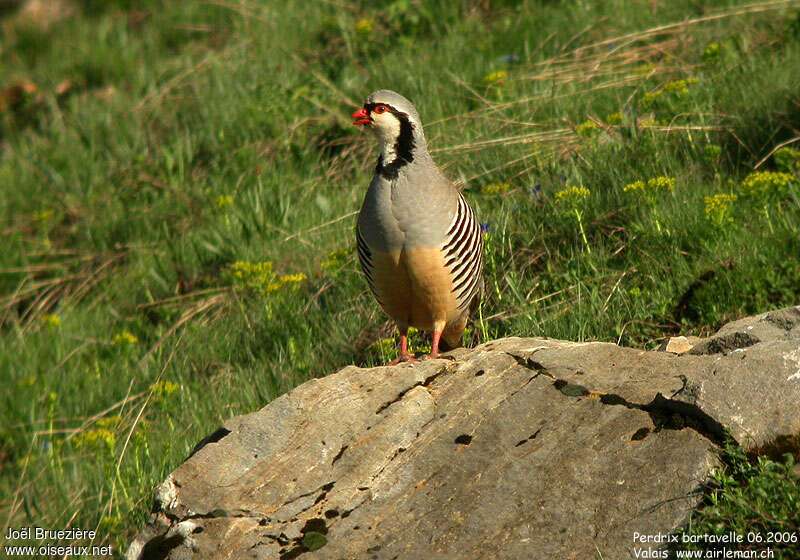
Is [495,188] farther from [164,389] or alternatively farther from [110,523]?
[110,523]

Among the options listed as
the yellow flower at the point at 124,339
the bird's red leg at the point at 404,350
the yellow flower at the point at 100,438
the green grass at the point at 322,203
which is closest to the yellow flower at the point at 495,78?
the green grass at the point at 322,203

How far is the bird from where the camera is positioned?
161 inches

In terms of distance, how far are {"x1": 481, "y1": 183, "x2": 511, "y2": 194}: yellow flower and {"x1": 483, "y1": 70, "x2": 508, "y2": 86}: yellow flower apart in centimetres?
122

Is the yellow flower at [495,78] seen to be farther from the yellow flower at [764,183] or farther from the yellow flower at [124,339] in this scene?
the yellow flower at [124,339]

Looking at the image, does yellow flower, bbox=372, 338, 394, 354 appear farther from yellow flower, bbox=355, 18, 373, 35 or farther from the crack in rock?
yellow flower, bbox=355, 18, 373, 35

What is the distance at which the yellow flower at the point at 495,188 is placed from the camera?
5.43 metres

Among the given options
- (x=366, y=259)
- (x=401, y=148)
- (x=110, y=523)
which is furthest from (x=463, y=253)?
(x=110, y=523)

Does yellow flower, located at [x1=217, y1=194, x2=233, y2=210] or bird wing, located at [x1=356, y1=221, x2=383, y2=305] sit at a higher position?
bird wing, located at [x1=356, y1=221, x2=383, y2=305]

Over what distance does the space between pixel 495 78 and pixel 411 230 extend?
2.99m

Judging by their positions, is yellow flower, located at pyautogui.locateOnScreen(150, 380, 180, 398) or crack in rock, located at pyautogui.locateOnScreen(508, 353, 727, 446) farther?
yellow flower, located at pyautogui.locateOnScreen(150, 380, 180, 398)

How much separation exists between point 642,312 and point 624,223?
2.85ft

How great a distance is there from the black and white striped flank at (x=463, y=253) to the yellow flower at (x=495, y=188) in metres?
1.03

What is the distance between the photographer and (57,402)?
622 centimetres

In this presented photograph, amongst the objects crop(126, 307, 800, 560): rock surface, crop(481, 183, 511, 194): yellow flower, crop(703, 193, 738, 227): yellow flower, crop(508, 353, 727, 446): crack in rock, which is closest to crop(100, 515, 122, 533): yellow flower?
crop(126, 307, 800, 560): rock surface
